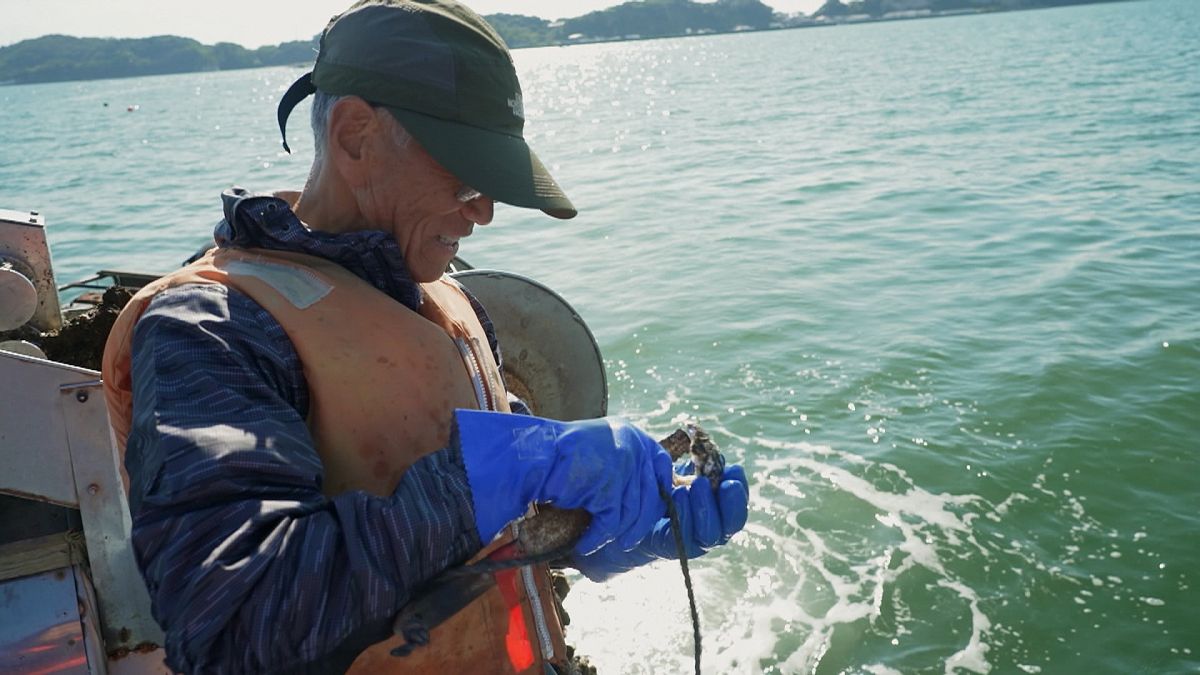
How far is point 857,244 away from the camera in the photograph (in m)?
13.1

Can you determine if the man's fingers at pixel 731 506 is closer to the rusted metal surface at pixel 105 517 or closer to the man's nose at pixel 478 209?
the man's nose at pixel 478 209

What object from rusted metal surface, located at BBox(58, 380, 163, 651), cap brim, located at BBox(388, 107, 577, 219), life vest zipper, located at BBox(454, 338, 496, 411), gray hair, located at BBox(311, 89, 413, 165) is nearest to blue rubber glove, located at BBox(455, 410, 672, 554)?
life vest zipper, located at BBox(454, 338, 496, 411)

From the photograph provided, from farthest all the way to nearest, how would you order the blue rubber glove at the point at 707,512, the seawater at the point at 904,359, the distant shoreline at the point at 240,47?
1. the distant shoreline at the point at 240,47
2. the seawater at the point at 904,359
3. the blue rubber glove at the point at 707,512

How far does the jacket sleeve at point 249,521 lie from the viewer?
4.56ft

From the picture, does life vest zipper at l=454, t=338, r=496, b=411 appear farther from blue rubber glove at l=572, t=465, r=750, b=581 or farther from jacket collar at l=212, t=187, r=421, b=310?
blue rubber glove at l=572, t=465, r=750, b=581

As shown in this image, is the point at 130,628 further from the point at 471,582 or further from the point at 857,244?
the point at 857,244

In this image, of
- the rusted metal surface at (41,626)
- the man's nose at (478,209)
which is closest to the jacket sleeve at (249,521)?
the man's nose at (478,209)

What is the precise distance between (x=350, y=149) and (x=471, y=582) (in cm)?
88

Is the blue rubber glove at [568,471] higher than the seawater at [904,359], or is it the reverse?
the blue rubber glove at [568,471]

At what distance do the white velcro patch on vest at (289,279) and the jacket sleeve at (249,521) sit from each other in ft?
0.54

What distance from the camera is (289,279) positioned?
183 centimetres

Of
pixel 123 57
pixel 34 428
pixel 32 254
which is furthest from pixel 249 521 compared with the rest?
pixel 123 57

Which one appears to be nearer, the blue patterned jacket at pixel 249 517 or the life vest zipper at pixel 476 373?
the blue patterned jacket at pixel 249 517

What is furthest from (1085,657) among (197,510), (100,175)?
(100,175)
